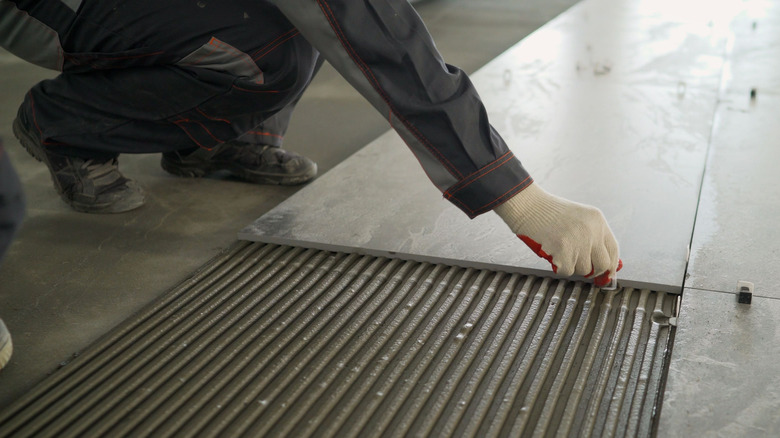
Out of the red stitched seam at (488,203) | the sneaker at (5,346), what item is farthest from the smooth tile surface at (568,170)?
the sneaker at (5,346)

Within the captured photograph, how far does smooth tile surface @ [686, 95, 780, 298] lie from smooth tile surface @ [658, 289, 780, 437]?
3.5 inches

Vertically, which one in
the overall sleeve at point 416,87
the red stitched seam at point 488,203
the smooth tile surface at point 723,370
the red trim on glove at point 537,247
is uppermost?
the overall sleeve at point 416,87

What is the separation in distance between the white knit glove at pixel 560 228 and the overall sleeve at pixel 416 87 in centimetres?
4

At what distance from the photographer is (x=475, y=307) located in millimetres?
1488

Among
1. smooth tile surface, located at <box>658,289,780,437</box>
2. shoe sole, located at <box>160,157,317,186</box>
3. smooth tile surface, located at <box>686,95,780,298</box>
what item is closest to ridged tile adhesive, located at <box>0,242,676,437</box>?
smooth tile surface, located at <box>658,289,780,437</box>

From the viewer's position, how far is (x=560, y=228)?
142 cm

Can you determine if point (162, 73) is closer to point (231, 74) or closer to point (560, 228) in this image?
point (231, 74)

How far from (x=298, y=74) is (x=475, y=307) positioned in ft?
2.35

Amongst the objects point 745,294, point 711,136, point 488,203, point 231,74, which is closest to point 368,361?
point 488,203

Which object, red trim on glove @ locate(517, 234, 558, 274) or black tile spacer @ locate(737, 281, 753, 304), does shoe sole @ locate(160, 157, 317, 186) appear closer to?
red trim on glove @ locate(517, 234, 558, 274)

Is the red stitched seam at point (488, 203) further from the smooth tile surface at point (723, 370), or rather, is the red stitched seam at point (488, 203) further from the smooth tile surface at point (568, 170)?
the smooth tile surface at point (723, 370)

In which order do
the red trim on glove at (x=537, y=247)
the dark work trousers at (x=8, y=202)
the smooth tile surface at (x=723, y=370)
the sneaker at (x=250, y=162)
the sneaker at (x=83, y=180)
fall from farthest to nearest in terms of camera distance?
the sneaker at (x=250, y=162) → the sneaker at (x=83, y=180) → the red trim on glove at (x=537, y=247) → the smooth tile surface at (x=723, y=370) → the dark work trousers at (x=8, y=202)

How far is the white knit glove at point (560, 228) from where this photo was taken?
141cm

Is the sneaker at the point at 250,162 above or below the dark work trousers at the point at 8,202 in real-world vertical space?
below
